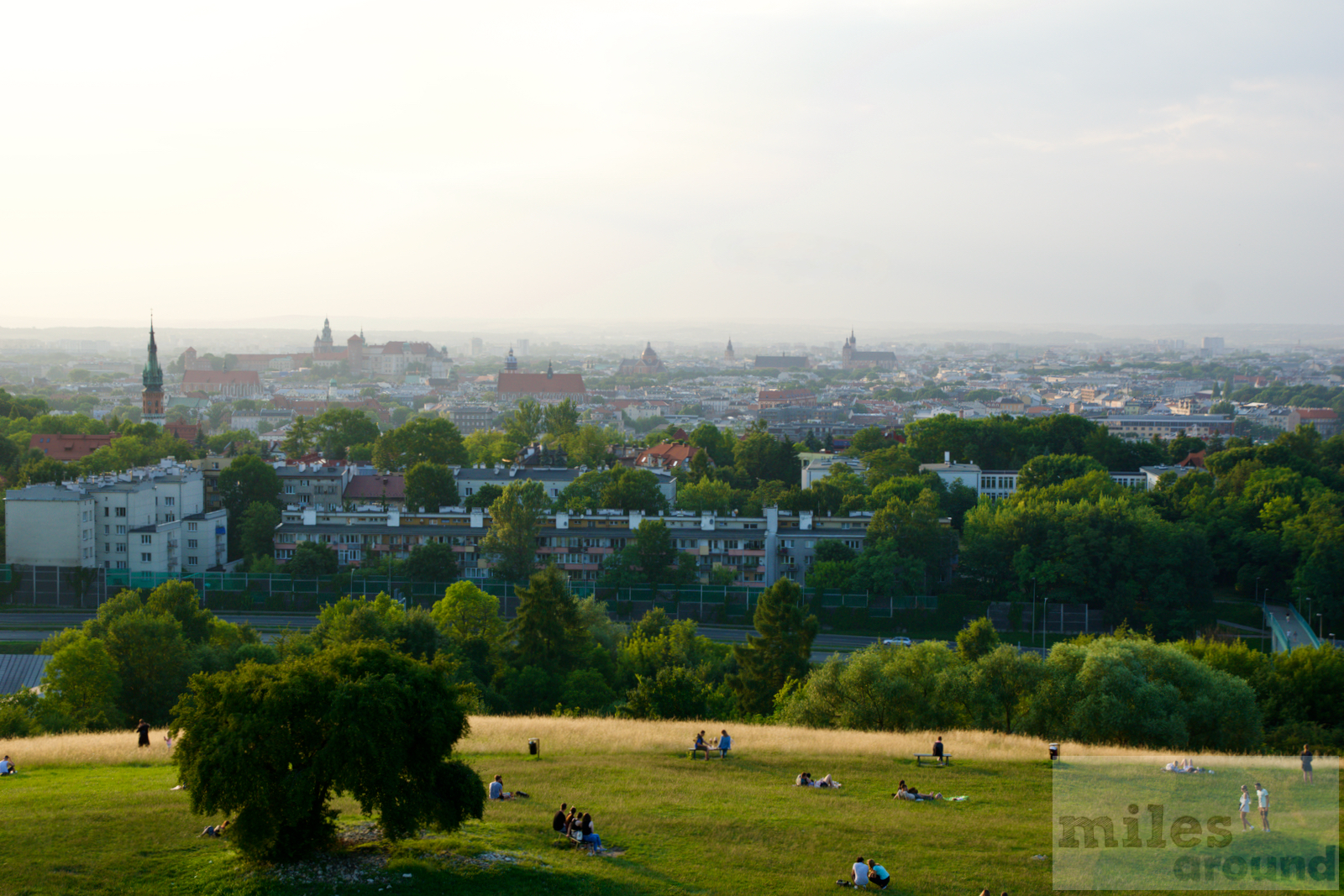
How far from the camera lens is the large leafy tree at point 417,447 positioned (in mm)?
68688

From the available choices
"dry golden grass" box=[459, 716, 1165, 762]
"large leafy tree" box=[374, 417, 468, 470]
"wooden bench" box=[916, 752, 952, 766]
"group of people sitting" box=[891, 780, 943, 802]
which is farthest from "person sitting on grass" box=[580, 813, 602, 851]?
"large leafy tree" box=[374, 417, 468, 470]

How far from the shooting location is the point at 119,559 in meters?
48.4

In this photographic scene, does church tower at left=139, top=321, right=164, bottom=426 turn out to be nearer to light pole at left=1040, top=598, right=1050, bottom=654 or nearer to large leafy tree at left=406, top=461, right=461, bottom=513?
large leafy tree at left=406, top=461, right=461, bottom=513

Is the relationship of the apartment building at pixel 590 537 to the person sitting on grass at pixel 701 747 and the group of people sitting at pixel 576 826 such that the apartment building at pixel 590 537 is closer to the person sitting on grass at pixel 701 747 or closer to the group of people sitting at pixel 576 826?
the person sitting on grass at pixel 701 747

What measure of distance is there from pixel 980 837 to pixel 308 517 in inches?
1575

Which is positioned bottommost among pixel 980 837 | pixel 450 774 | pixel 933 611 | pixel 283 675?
pixel 933 611

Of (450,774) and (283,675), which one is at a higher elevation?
(283,675)

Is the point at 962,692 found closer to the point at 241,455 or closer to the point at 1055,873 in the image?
the point at 1055,873

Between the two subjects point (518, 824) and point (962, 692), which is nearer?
point (518, 824)

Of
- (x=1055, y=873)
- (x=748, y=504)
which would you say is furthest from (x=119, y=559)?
(x=1055, y=873)

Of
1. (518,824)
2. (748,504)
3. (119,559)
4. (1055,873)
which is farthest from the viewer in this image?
(748,504)

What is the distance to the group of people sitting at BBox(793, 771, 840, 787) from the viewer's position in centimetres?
1766

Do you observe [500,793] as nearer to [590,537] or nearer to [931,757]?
[931,757]

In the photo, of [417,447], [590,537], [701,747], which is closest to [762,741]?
[701,747]
